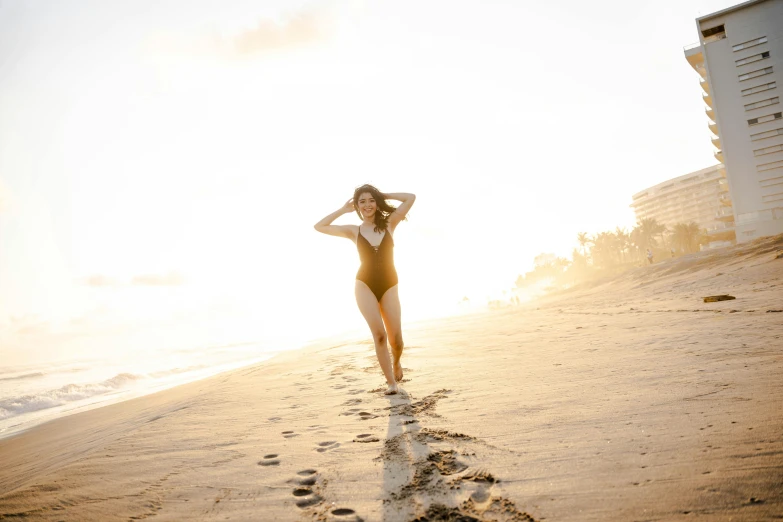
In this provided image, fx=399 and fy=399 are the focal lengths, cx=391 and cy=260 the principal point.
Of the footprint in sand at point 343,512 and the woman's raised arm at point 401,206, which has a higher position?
the woman's raised arm at point 401,206

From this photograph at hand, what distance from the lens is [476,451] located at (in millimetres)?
2348

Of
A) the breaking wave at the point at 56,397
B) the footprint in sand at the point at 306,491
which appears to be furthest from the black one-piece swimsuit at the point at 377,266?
the breaking wave at the point at 56,397

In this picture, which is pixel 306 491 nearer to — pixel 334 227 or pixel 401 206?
pixel 334 227

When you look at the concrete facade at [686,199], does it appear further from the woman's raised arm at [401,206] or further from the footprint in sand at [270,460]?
the footprint in sand at [270,460]

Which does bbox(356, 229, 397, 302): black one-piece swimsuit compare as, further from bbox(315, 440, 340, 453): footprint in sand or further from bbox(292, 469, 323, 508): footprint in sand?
bbox(292, 469, 323, 508): footprint in sand

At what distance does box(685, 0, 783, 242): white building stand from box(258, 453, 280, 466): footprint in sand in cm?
5631

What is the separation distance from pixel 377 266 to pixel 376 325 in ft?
2.31

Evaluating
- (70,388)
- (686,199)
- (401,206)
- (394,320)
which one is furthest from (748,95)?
(686,199)

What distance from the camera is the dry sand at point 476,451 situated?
1736mm

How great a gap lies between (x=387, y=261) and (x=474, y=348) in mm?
3022

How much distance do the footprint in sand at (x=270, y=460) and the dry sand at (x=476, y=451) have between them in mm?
14

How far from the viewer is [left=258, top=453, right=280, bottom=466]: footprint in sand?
247 centimetres

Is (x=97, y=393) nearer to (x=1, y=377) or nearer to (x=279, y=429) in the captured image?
(x=1, y=377)

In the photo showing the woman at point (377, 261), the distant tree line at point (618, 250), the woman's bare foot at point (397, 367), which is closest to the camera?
the woman at point (377, 261)
